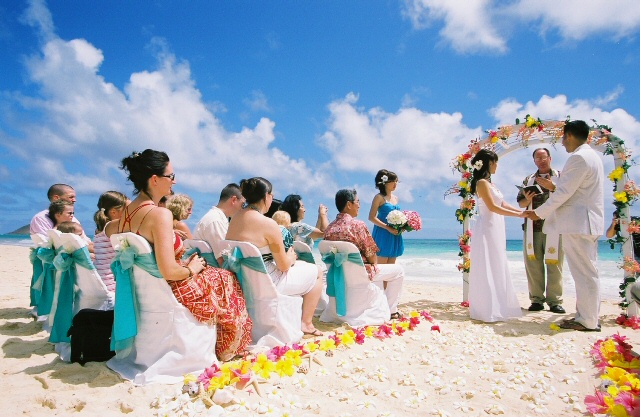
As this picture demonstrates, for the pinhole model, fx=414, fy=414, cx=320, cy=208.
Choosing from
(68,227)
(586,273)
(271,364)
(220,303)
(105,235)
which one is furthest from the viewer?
(586,273)

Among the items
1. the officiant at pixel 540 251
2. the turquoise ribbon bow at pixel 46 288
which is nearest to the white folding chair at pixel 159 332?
the turquoise ribbon bow at pixel 46 288

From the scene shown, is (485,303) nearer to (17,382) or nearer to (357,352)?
(357,352)

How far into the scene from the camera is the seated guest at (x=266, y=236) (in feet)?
12.9

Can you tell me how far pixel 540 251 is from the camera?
636cm

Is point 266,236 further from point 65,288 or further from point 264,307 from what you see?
point 65,288

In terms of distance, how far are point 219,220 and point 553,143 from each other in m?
5.21

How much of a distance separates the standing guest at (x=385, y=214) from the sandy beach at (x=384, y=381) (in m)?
1.66

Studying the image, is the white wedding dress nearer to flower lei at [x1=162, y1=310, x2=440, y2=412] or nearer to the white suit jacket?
the white suit jacket

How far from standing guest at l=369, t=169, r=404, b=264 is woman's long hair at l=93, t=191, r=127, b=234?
3.59 meters

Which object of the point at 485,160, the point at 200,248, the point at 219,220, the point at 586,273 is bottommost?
the point at 586,273

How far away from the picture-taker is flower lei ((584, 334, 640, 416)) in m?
2.64

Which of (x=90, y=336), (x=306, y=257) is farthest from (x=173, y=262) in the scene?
(x=306, y=257)

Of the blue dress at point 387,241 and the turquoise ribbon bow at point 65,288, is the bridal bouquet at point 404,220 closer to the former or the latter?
the blue dress at point 387,241

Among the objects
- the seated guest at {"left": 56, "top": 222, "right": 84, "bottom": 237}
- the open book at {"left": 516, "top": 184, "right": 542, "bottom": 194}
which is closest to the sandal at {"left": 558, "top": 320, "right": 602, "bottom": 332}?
the open book at {"left": 516, "top": 184, "right": 542, "bottom": 194}
